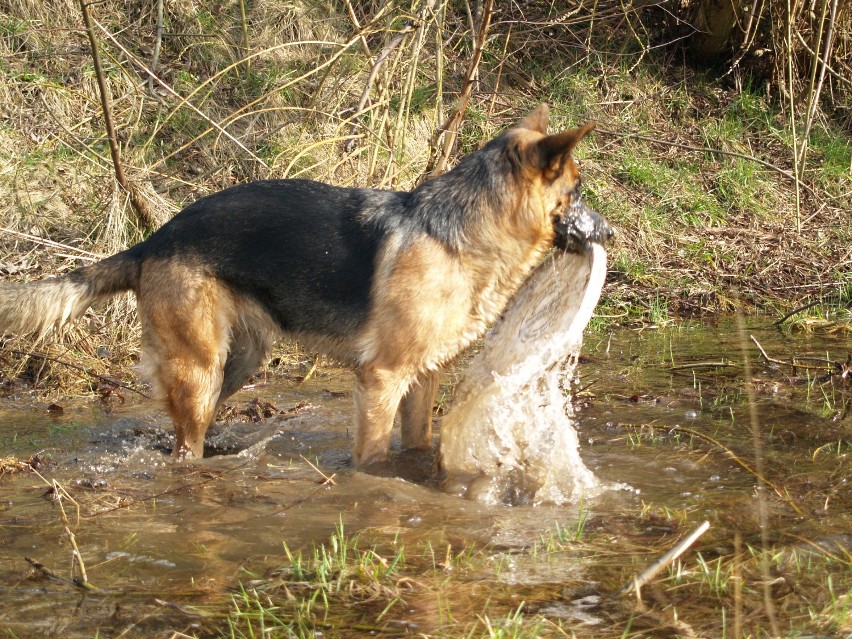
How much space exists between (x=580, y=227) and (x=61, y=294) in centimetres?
291

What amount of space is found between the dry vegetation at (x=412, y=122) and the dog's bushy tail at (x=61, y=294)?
5.43 ft

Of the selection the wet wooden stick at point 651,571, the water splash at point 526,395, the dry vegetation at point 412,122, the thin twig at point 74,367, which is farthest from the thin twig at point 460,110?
the wet wooden stick at point 651,571

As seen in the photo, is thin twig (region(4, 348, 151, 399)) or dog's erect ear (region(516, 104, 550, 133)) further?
thin twig (region(4, 348, 151, 399))

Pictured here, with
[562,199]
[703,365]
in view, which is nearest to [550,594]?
[562,199]

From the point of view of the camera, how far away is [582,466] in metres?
4.82

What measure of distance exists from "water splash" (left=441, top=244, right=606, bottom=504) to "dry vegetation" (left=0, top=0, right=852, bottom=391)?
9.78ft

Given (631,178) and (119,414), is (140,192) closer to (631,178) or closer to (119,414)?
(119,414)

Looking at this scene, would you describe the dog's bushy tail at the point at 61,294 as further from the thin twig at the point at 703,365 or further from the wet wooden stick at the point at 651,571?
the thin twig at the point at 703,365

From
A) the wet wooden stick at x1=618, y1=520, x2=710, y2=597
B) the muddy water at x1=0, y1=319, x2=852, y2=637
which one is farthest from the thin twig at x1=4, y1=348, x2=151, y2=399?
the wet wooden stick at x1=618, y1=520, x2=710, y2=597

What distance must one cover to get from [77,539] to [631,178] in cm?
834

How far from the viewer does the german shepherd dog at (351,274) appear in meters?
5.00

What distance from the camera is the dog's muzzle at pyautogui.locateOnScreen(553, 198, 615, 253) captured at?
16.3ft

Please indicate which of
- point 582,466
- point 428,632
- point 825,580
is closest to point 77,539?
point 428,632

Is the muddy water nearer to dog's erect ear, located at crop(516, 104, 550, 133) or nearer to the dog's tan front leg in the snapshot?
the dog's tan front leg
